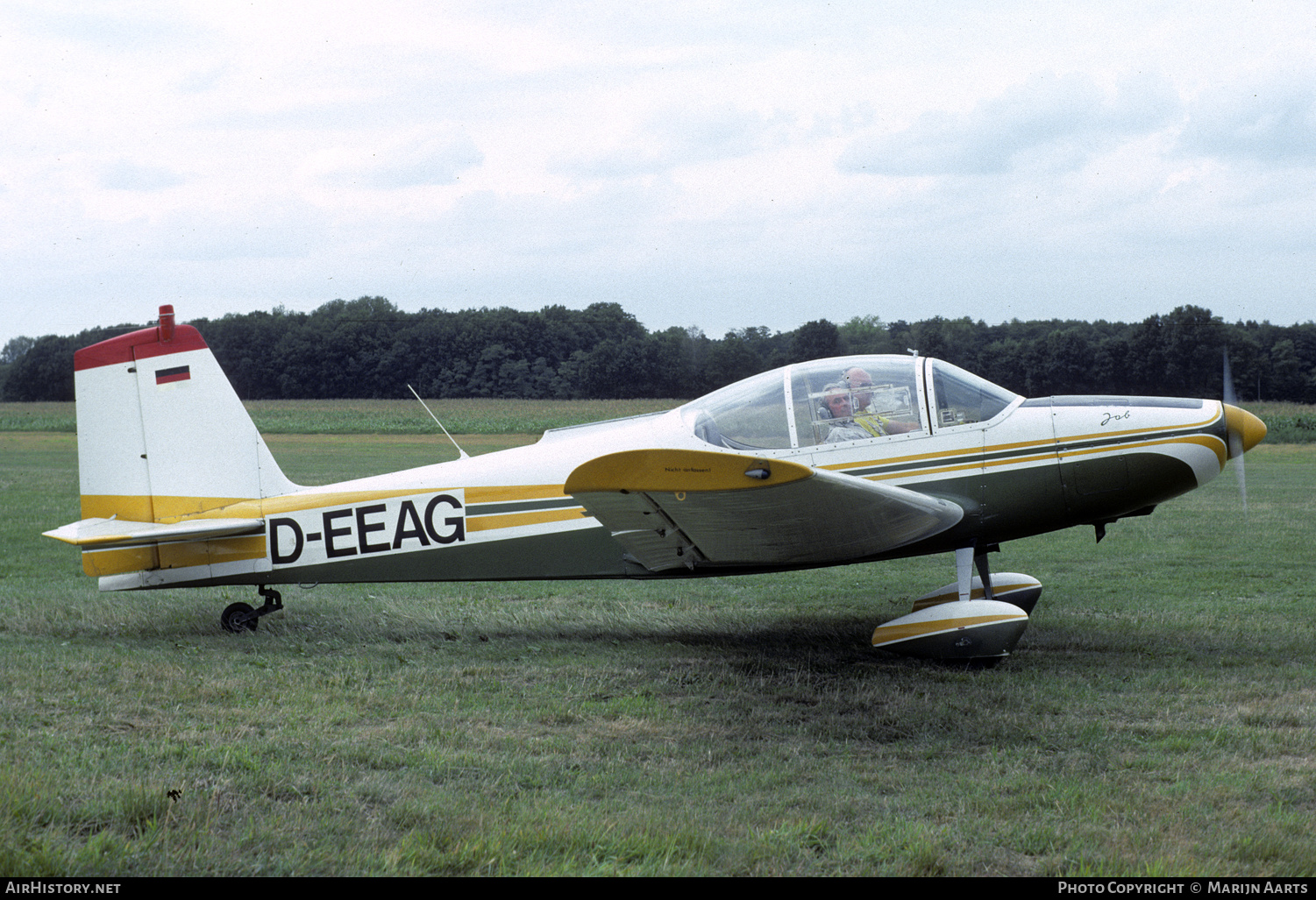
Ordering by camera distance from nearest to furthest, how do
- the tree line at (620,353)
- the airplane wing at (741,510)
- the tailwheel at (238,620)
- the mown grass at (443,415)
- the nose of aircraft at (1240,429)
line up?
the airplane wing at (741,510), the nose of aircraft at (1240,429), the tailwheel at (238,620), the tree line at (620,353), the mown grass at (443,415)

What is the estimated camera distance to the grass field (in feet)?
10.9

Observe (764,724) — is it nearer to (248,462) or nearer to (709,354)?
(248,462)

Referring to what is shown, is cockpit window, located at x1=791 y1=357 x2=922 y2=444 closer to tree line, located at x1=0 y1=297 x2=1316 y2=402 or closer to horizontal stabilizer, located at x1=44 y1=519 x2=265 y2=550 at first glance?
horizontal stabilizer, located at x1=44 y1=519 x2=265 y2=550

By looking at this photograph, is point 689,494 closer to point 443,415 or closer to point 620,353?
point 620,353

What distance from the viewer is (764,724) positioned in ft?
16.5

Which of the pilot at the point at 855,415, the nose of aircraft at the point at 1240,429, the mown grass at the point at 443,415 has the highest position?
the mown grass at the point at 443,415

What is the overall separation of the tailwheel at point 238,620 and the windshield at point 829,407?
3827mm

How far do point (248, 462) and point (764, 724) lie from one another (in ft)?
15.0

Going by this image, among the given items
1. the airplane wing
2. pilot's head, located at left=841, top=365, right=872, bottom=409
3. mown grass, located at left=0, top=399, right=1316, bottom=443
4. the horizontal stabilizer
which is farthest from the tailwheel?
mown grass, located at left=0, top=399, right=1316, bottom=443

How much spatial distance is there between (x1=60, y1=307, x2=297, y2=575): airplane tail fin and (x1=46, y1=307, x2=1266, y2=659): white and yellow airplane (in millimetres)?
13

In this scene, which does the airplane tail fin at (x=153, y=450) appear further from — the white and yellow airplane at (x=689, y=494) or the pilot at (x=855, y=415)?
the pilot at (x=855, y=415)

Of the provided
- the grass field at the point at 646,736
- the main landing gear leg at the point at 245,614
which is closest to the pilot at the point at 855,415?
the grass field at the point at 646,736

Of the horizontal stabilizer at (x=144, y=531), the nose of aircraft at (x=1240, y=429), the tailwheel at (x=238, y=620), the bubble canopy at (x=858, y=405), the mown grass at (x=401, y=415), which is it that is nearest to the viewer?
the nose of aircraft at (x=1240, y=429)

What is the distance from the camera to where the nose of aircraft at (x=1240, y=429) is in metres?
6.34
